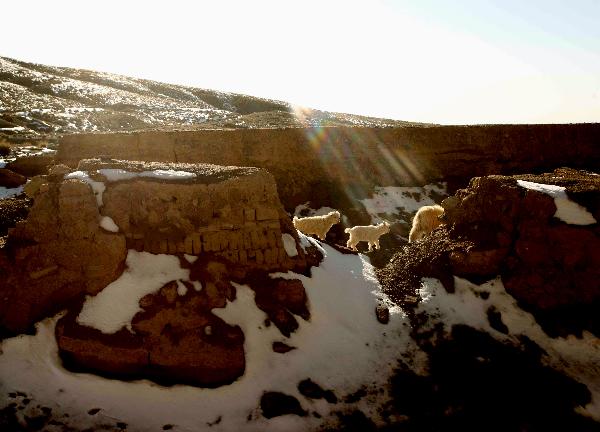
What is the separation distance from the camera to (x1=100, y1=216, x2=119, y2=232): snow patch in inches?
307

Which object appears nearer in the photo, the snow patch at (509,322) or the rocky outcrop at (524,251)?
the snow patch at (509,322)

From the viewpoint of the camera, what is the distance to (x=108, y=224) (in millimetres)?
7867

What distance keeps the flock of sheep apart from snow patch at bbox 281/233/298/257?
3942 mm

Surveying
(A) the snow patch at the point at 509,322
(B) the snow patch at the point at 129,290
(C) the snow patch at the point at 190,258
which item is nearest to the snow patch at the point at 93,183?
(B) the snow patch at the point at 129,290

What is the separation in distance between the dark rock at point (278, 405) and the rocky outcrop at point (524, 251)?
3.67 metres

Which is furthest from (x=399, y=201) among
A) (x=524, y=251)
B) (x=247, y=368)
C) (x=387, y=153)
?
(x=247, y=368)

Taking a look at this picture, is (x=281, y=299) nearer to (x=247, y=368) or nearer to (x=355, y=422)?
(x=247, y=368)

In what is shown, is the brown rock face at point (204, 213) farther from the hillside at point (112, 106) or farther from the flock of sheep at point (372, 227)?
the hillside at point (112, 106)

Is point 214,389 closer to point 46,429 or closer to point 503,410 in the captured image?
point 46,429

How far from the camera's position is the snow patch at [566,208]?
9.40 metres

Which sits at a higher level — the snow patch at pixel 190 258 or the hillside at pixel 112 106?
the snow patch at pixel 190 258

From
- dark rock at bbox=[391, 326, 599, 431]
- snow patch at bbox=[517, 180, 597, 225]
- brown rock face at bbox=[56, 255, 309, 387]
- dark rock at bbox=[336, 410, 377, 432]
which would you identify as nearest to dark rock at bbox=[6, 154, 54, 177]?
brown rock face at bbox=[56, 255, 309, 387]

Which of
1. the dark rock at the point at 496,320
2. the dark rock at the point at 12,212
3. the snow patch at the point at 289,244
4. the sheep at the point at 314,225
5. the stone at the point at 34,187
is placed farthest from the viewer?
the sheep at the point at 314,225

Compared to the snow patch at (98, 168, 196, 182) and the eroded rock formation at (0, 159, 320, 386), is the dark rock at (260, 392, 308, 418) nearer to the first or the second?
the eroded rock formation at (0, 159, 320, 386)
